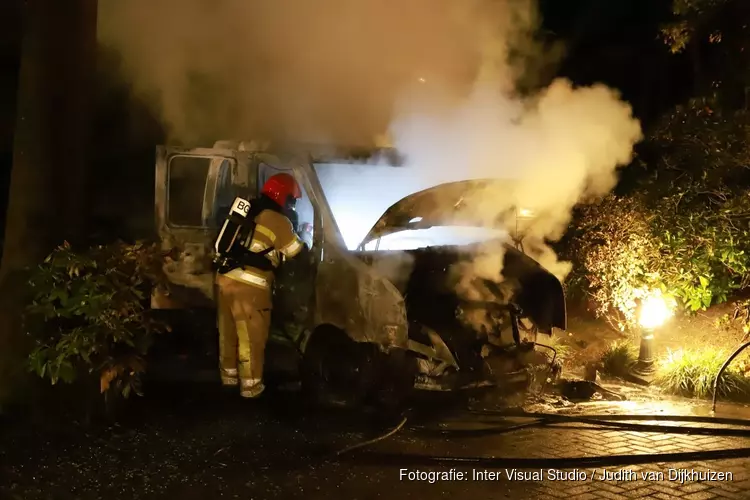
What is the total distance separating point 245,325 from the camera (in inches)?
220

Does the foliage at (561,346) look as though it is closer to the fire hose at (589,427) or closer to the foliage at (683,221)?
the foliage at (683,221)

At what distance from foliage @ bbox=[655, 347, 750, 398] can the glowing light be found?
1.24 ft

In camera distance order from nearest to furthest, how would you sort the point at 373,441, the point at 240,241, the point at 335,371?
1. the point at 373,441
2. the point at 240,241
3. the point at 335,371

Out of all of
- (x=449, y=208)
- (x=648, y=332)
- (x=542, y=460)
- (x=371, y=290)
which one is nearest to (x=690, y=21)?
(x=648, y=332)

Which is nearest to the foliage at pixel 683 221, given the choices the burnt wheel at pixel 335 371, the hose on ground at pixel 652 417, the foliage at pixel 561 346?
the foliage at pixel 561 346

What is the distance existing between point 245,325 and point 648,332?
13.5 ft

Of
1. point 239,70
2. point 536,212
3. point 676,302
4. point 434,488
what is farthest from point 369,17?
point 434,488

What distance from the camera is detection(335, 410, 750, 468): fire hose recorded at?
4.66 meters

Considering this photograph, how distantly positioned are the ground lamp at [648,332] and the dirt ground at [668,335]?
0.30 meters

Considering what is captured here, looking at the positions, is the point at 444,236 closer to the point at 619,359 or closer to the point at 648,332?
the point at 648,332

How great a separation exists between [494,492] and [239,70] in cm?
576

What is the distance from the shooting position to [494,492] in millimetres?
4195

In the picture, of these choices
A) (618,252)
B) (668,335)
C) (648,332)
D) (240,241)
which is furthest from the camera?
(668,335)

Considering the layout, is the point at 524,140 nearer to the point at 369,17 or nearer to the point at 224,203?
the point at 369,17
